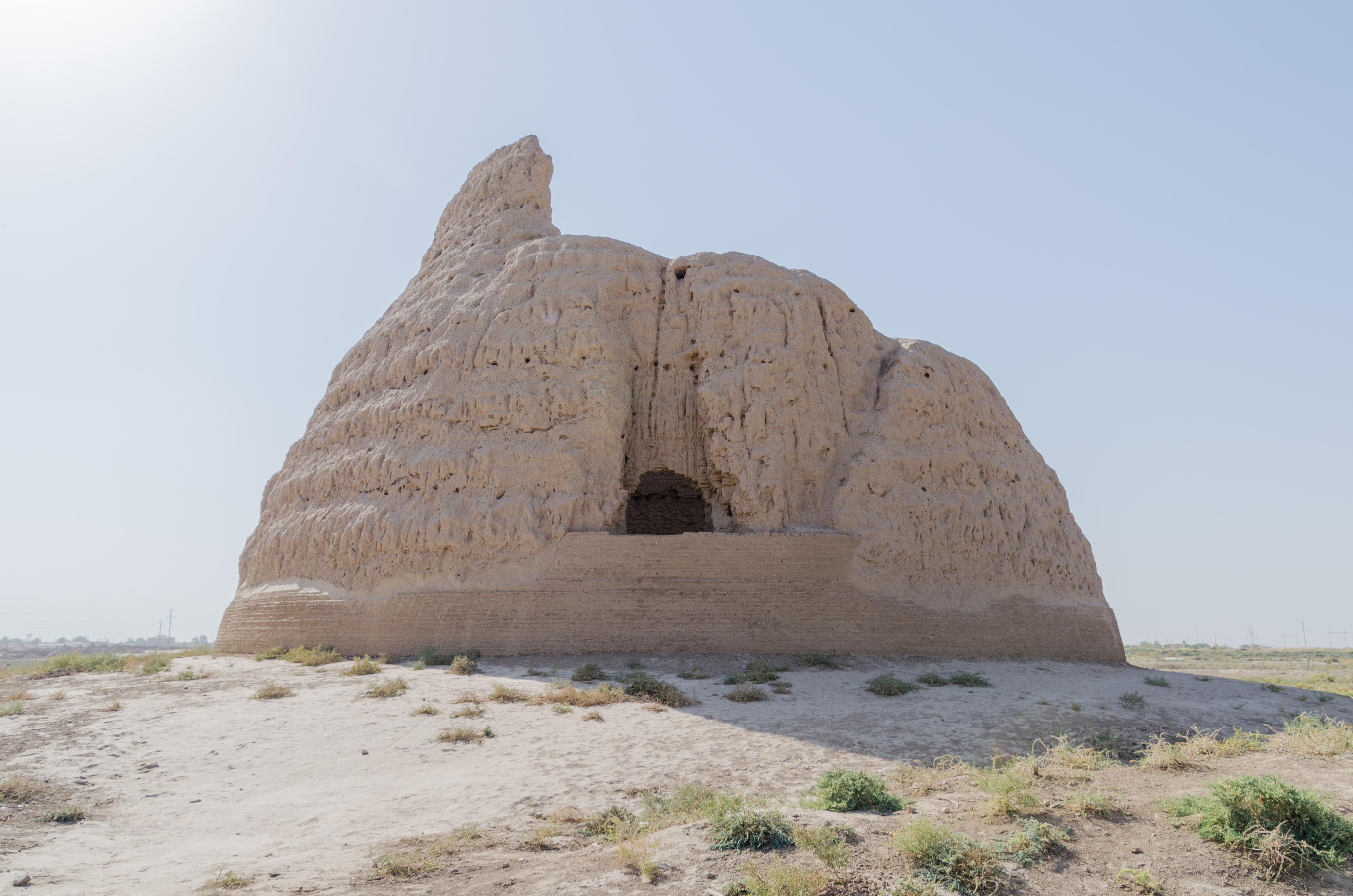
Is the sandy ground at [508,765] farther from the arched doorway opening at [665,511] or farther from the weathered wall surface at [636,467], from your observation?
the arched doorway opening at [665,511]

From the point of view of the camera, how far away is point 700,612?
529 inches

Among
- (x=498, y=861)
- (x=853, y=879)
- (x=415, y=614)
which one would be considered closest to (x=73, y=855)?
(x=498, y=861)

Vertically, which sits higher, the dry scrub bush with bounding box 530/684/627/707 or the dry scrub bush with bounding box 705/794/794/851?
the dry scrub bush with bounding box 705/794/794/851

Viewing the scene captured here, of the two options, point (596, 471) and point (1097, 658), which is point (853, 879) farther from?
point (1097, 658)

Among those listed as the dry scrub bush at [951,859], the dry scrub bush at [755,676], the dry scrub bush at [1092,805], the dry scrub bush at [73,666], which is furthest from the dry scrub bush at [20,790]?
the dry scrub bush at [73,666]

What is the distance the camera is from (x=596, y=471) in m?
15.1

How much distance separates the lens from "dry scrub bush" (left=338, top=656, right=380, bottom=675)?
12.5 m

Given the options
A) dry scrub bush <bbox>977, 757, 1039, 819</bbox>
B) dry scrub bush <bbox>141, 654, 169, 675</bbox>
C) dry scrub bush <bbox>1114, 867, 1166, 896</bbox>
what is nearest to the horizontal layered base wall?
dry scrub bush <bbox>141, 654, 169, 675</bbox>

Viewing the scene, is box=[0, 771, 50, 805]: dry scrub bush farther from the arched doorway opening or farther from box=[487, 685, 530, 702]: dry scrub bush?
the arched doorway opening

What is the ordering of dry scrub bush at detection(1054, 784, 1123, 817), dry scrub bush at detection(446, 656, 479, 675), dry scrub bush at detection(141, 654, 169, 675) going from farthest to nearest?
dry scrub bush at detection(141, 654, 169, 675)
dry scrub bush at detection(446, 656, 479, 675)
dry scrub bush at detection(1054, 784, 1123, 817)

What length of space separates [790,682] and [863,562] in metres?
3.50

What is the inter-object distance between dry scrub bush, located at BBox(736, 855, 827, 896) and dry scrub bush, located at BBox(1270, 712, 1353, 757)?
200 inches

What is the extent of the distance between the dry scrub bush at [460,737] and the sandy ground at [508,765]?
0.23 m

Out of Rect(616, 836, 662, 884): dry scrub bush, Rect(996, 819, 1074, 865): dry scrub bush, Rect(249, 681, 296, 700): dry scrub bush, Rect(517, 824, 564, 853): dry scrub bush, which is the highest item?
Rect(996, 819, 1074, 865): dry scrub bush
